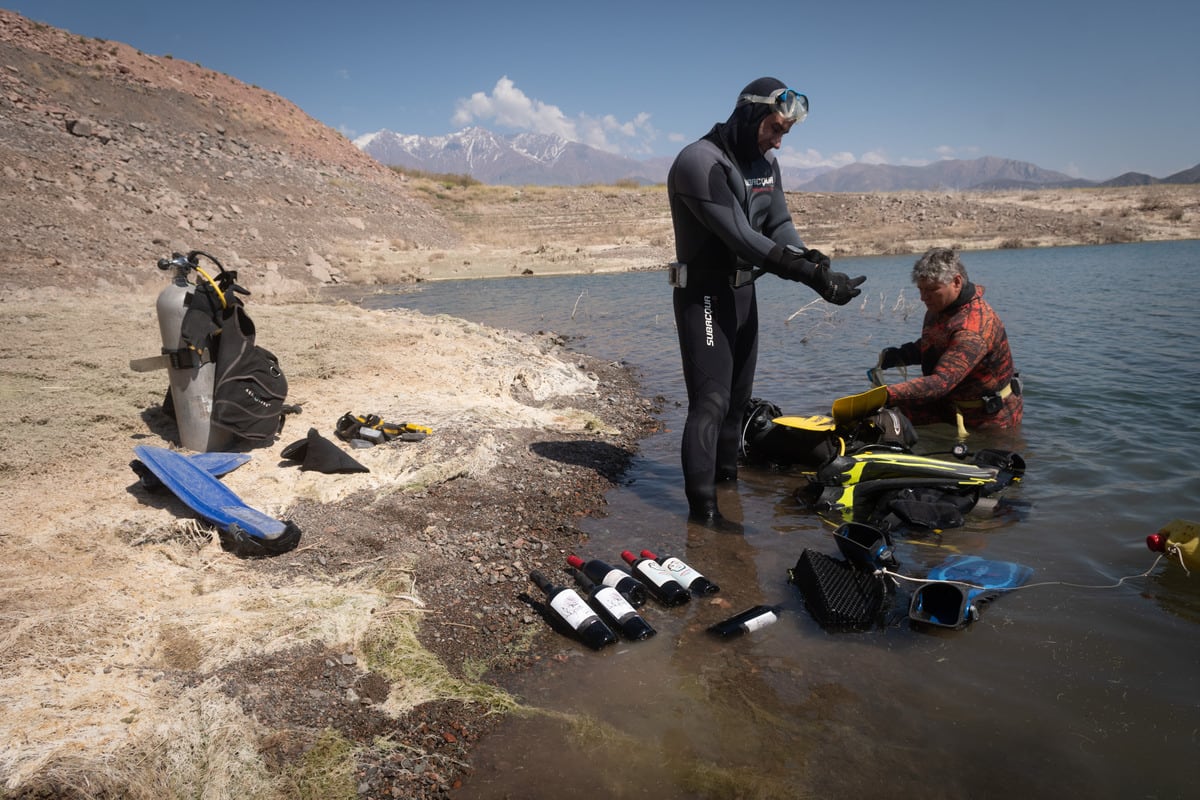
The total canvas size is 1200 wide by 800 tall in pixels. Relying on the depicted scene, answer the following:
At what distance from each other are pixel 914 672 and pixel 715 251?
8.03ft

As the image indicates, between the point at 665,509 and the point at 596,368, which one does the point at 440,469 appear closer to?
the point at 665,509

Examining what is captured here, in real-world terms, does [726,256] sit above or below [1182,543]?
above

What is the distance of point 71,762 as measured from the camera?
2.04 metres

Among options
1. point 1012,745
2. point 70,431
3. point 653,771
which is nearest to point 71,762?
point 653,771

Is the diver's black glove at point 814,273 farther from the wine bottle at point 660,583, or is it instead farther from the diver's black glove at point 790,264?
the wine bottle at point 660,583

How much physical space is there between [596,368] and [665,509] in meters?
4.67

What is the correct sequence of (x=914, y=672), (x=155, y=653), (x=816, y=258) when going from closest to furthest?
1. (x=155, y=653)
2. (x=914, y=672)
3. (x=816, y=258)

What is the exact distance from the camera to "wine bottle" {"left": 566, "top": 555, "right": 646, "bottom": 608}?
3334 mm

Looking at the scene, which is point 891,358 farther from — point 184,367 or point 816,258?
point 184,367

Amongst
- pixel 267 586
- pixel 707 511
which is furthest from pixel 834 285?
pixel 267 586

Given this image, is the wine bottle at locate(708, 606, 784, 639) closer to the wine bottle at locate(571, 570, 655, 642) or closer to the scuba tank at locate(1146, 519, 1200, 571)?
the wine bottle at locate(571, 570, 655, 642)

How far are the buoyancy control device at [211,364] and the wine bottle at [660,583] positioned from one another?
2985 millimetres

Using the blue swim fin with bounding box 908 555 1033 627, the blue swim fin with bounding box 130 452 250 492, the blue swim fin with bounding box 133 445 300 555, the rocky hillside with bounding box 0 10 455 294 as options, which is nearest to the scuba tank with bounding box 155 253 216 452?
the blue swim fin with bounding box 130 452 250 492

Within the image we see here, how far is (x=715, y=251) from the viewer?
4.07 meters
